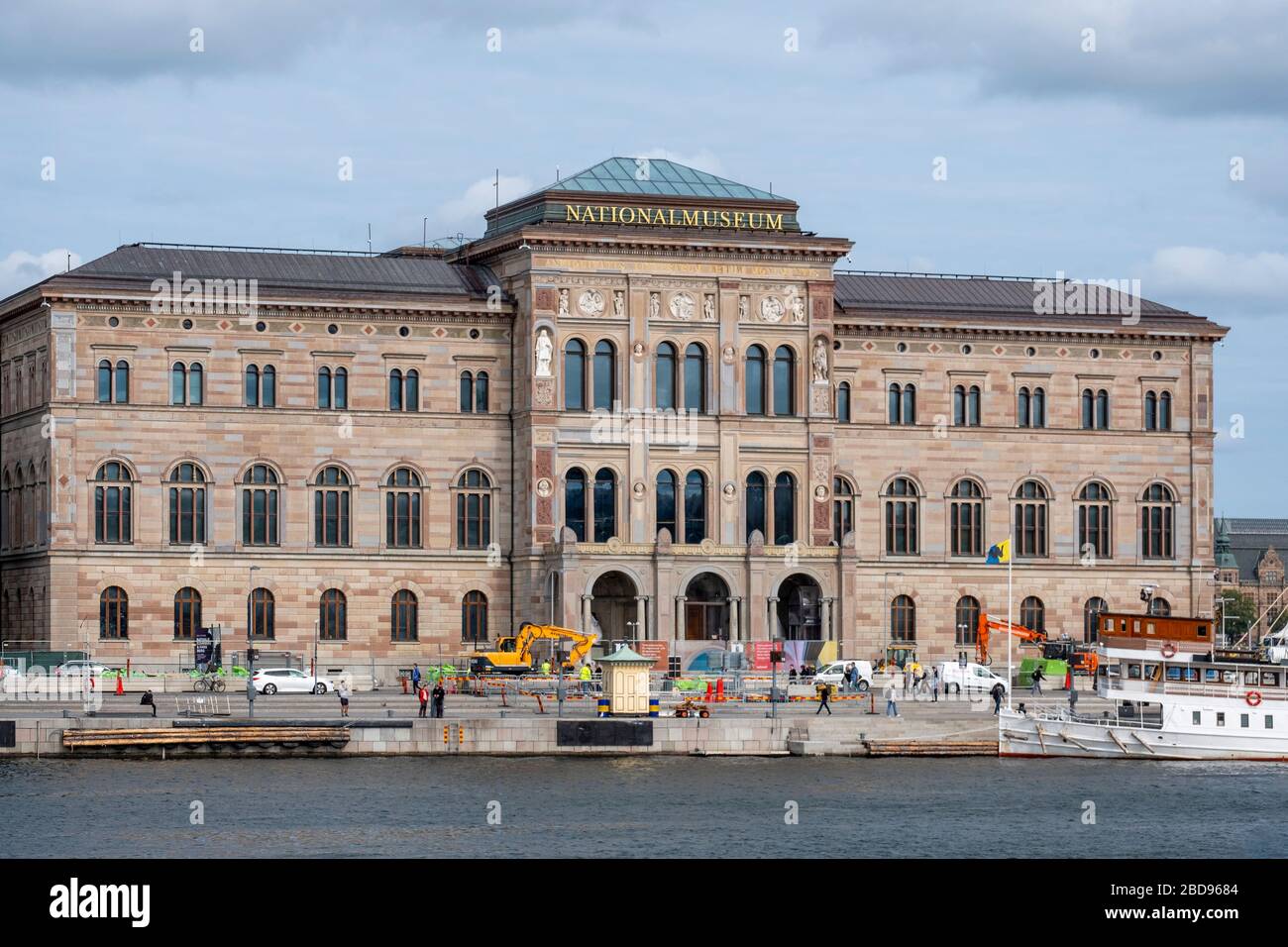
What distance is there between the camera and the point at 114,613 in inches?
3895

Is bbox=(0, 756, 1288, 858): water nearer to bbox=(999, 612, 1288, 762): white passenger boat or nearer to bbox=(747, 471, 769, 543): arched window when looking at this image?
bbox=(999, 612, 1288, 762): white passenger boat

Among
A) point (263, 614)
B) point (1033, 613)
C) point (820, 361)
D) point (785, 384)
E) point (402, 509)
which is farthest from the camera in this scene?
point (1033, 613)

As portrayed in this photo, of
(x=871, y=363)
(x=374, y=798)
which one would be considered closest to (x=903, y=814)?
(x=374, y=798)

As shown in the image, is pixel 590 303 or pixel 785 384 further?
pixel 785 384

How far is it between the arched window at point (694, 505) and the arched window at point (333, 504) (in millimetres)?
14581

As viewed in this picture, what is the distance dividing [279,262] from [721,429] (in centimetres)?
2062

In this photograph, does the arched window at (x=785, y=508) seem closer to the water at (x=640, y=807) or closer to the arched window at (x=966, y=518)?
the arched window at (x=966, y=518)

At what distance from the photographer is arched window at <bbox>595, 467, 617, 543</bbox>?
10306 centimetres

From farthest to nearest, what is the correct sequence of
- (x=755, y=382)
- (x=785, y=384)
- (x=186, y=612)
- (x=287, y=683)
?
1. (x=785, y=384)
2. (x=755, y=382)
3. (x=186, y=612)
4. (x=287, y=683)

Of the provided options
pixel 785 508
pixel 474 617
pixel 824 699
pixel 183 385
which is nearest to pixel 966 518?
pixel 785 508

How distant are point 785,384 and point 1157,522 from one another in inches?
806

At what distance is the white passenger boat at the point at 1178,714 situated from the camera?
8131cm

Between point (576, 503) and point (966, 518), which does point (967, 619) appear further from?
point (576, 503)
